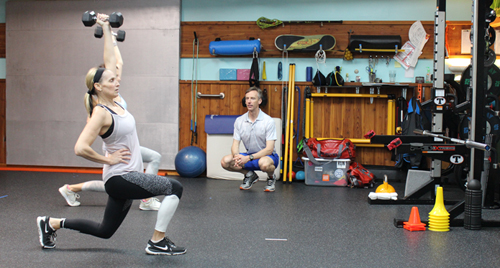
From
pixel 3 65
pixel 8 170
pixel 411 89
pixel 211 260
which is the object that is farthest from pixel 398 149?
pixel 3 65

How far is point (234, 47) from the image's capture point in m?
6.00

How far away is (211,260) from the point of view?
8.21 ft

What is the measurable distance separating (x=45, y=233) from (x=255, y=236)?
141 cm

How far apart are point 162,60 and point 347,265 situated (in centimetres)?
469

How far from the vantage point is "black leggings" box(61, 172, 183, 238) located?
7.73ft

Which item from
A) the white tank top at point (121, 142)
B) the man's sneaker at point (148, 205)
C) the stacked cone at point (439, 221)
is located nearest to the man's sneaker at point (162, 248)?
the white tank top at point (121, 142)

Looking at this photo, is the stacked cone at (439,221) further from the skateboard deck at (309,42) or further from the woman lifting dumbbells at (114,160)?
the skateboard deck at (309,42)

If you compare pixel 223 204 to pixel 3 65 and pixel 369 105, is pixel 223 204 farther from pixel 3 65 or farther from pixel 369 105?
pixel 3 65

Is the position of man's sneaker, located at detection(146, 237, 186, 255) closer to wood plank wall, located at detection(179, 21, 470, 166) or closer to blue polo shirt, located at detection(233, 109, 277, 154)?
blue polo shirt, located at detection(233, 109, 277, 154)

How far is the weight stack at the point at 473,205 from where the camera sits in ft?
10.3

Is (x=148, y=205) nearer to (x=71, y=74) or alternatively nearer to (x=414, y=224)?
(x=414, y=224)

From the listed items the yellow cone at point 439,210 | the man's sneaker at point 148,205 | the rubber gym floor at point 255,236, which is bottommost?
the rubber gym floor at point 255,236

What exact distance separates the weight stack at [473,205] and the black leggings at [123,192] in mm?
2220

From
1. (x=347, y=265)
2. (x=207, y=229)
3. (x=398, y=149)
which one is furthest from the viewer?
(x=398, y=149)
